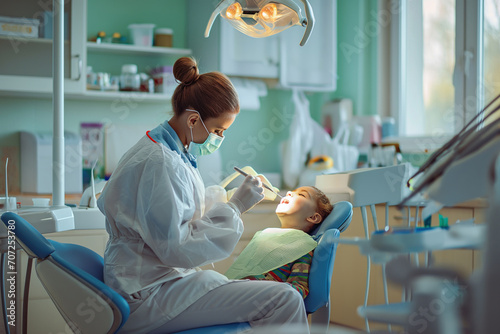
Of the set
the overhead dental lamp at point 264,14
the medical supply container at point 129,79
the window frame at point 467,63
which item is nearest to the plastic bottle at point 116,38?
the medical supply container at point 129,79

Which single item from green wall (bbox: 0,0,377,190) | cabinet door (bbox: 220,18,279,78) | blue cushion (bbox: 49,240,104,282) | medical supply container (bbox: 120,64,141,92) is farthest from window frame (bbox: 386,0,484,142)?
blue cushion (bbox: 49,240,104,282)

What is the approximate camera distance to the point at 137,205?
1.43 meters

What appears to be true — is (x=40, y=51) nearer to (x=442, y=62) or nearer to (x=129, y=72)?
(x=129, y=72)

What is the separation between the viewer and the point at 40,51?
2766 millimetres

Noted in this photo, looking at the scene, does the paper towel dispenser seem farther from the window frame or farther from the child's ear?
the window frame

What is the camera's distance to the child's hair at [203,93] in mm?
1604

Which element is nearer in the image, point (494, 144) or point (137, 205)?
point (494, 144)

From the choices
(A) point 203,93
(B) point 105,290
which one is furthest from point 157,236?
(A) point 203,93

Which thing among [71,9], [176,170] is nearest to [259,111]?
[71,9]

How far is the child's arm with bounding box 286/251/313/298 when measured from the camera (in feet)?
5.70

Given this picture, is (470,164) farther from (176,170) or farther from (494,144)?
(176,170)

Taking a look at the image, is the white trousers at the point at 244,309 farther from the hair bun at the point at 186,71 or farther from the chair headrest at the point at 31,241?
the hair bun at the point at 186,71

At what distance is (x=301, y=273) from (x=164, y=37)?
1864 mm

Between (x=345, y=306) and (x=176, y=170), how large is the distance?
1675 millimetres
